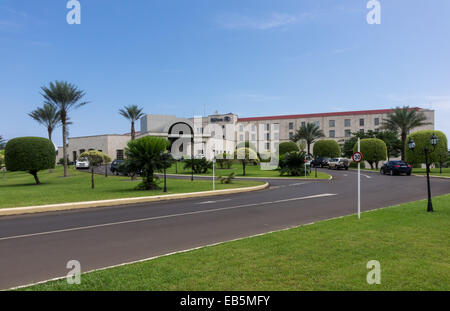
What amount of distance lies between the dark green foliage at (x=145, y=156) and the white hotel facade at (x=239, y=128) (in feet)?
147

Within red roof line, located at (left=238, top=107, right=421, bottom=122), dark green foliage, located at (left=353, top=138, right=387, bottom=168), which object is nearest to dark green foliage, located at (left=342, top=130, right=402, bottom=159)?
dark green foliage, located at (left=353, top=138, right=387, bottom=168)

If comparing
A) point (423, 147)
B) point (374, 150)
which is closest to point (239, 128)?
point (374, 150)

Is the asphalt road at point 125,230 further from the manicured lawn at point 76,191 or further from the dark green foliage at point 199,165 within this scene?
the dark green foliage at point 199,165

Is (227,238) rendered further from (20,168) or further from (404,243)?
(20,168)

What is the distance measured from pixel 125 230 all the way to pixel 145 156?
10.4 m

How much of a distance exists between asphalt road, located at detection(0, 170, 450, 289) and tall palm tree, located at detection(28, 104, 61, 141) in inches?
1567

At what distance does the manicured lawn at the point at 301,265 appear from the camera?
4305 millimetres

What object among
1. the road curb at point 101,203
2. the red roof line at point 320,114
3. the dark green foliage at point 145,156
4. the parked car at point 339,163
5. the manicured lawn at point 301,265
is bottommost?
the road curb at point 101,203

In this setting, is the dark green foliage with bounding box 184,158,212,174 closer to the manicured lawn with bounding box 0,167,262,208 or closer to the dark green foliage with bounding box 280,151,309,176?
the dark green foliage with bounding box 280,151,309,176

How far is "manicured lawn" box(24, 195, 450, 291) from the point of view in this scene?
4.30 meters

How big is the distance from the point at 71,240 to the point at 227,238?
12.5 ft

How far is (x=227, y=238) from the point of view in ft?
24.5

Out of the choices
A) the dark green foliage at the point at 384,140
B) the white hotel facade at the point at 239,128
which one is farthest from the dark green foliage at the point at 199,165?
the dark green foliage at the point at 384,140
